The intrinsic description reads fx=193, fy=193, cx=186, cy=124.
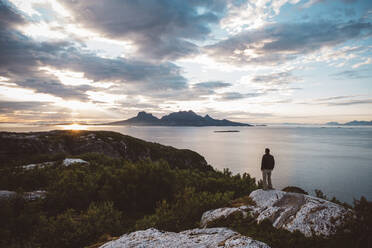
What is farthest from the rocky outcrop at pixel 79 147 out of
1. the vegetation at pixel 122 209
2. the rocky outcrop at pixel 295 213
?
the rocky outcrop at pixel 295 213

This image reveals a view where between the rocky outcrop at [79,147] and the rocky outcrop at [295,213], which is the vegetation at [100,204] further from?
the rocky outcrop at [79,147]

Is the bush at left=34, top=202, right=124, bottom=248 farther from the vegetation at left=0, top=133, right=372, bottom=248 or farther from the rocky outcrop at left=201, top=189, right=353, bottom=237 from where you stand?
the rocky outcrop at left=201, top=189, right=353, bottom=237

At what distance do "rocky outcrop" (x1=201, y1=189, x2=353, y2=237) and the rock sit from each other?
57.0 inches

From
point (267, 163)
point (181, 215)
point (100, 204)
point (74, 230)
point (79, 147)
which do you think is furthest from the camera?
point (79, 147)

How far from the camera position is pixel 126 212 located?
30.0 ft

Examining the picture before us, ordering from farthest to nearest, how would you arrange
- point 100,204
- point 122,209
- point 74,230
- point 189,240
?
point 122,209 → point 100,204 → point 74,230 → point 189,240

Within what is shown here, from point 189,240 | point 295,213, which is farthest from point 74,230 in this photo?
point 295,213

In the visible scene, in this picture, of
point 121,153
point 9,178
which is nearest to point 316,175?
point 121,153

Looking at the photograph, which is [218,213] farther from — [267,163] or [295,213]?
[267,163]

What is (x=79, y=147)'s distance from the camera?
129 ft

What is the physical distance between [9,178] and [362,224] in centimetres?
1550

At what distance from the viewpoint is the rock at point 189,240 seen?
161 inches

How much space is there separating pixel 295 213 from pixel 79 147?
41761mm

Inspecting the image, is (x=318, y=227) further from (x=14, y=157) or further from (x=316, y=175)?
(x=316, y=175)
